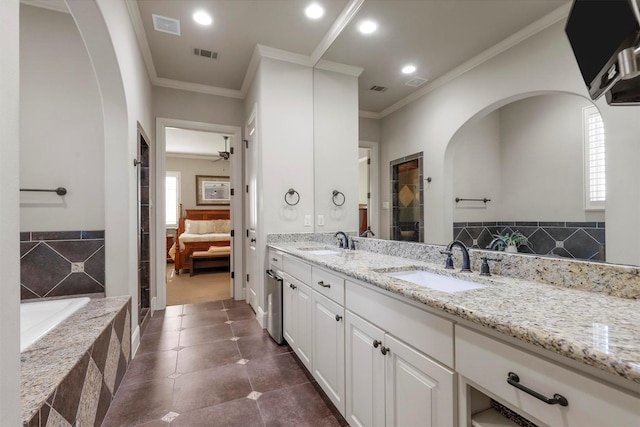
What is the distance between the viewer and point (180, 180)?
7.69m

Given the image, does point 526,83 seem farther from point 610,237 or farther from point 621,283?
point 621,283

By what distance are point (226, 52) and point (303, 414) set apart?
328 cm

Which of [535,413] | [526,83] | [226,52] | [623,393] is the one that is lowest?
[535,413]

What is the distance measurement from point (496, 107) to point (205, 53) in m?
2.89

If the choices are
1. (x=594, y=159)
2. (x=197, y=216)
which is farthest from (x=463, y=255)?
(x=197, y=216)

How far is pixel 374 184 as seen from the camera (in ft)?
7.35

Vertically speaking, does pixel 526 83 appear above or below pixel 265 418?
above

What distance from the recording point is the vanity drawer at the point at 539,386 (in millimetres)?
578

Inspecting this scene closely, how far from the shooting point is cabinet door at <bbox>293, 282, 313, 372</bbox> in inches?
78.8

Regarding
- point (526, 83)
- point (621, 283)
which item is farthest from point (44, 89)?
point (621, 283)

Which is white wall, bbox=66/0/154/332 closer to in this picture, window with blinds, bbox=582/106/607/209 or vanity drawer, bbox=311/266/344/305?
vanity drawer, bbox=311/266/344/305

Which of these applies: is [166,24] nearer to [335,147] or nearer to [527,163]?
[335,147]

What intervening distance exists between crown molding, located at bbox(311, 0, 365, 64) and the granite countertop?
2072mm

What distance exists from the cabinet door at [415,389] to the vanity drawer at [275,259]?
5.12 ft
